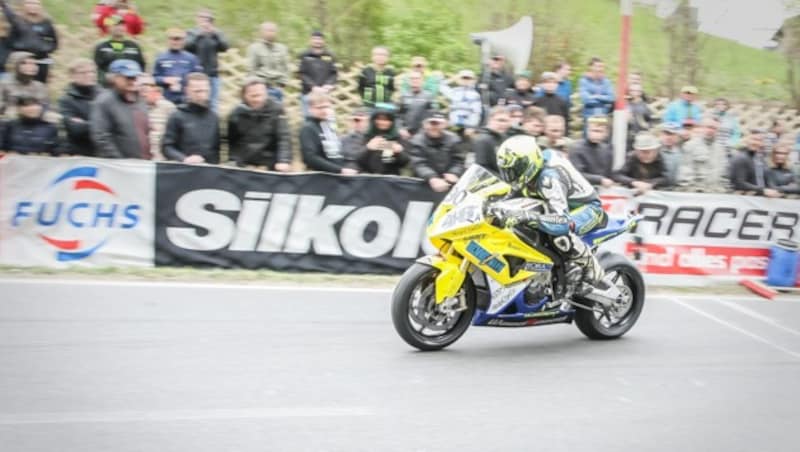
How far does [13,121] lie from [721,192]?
8.55m

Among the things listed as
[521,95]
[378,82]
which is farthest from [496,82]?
[378,82]

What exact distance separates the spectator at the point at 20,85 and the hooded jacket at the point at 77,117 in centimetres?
25

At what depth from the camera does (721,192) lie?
40.2 feet

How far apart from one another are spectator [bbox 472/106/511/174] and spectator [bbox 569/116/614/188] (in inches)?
44.4

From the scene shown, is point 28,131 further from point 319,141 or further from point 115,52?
point 319,141

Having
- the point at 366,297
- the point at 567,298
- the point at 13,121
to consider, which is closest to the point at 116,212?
the point at 13,121

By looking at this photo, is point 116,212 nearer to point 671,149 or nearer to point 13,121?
point 13,121

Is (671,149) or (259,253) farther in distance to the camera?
(671,149)

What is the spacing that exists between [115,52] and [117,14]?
4.44 ft

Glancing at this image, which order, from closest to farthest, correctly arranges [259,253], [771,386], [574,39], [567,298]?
[771,386] < [567,298] < [259,253] < [574,39]

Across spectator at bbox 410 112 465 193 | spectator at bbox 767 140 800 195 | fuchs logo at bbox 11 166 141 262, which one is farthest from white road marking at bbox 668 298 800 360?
fuchs logo at bbox 11 166 141 262

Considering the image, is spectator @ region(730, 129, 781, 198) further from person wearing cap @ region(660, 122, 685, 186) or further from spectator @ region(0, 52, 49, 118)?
spectator @ region(0, 52, 49, 118)

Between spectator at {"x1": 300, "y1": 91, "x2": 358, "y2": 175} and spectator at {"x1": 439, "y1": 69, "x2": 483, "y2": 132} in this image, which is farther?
spectator at {"x1": 439, "y1": 69, "x2": 483, "y2": 132}

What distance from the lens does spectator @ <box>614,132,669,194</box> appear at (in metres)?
11.6
